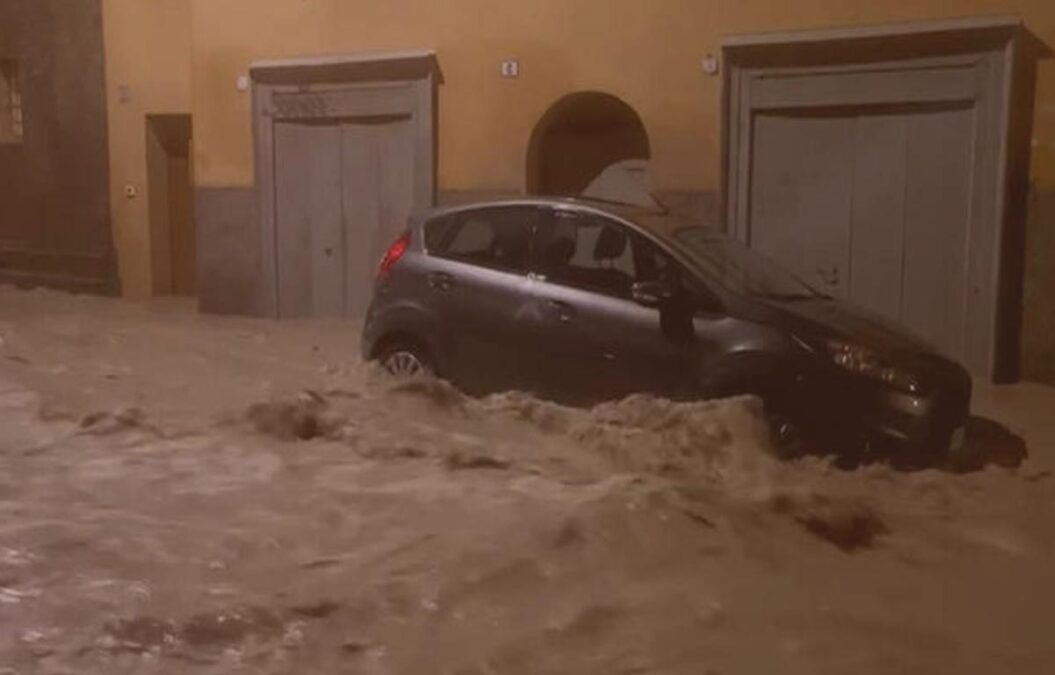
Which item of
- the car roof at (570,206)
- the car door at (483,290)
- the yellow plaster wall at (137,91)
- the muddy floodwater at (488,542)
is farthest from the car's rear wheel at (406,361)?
the yellow plaster wall at (137,91)

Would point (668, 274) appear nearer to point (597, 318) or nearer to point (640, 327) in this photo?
point (640, 327)

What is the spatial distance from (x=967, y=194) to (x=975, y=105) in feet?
2.41

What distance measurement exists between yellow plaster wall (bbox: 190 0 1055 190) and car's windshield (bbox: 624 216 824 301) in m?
3.43

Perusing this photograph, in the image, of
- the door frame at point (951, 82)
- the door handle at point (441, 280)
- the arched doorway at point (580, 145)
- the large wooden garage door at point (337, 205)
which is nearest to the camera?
the door handle at point (441, 280)

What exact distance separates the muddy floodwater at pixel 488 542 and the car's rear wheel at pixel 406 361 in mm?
131

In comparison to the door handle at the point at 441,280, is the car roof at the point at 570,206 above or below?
above

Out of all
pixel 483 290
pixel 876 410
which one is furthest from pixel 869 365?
pixel 483 290

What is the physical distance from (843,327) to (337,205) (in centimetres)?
814

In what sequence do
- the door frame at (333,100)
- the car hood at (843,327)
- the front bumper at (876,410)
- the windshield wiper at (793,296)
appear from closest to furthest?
the front bumper at (876,410), the car hood at (843,327), the windshield wiper at (793,296), the door frame at (333,100)

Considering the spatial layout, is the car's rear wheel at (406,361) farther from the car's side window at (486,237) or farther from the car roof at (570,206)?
the car roof at (570,206)

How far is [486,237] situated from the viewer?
30.8 ft

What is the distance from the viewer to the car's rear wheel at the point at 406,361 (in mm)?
9406

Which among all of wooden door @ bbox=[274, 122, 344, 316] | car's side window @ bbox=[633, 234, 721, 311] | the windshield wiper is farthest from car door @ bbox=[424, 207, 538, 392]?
wooden door @ bbox=[274, 122, 344, 316]

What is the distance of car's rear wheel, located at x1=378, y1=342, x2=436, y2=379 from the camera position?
370 inches
